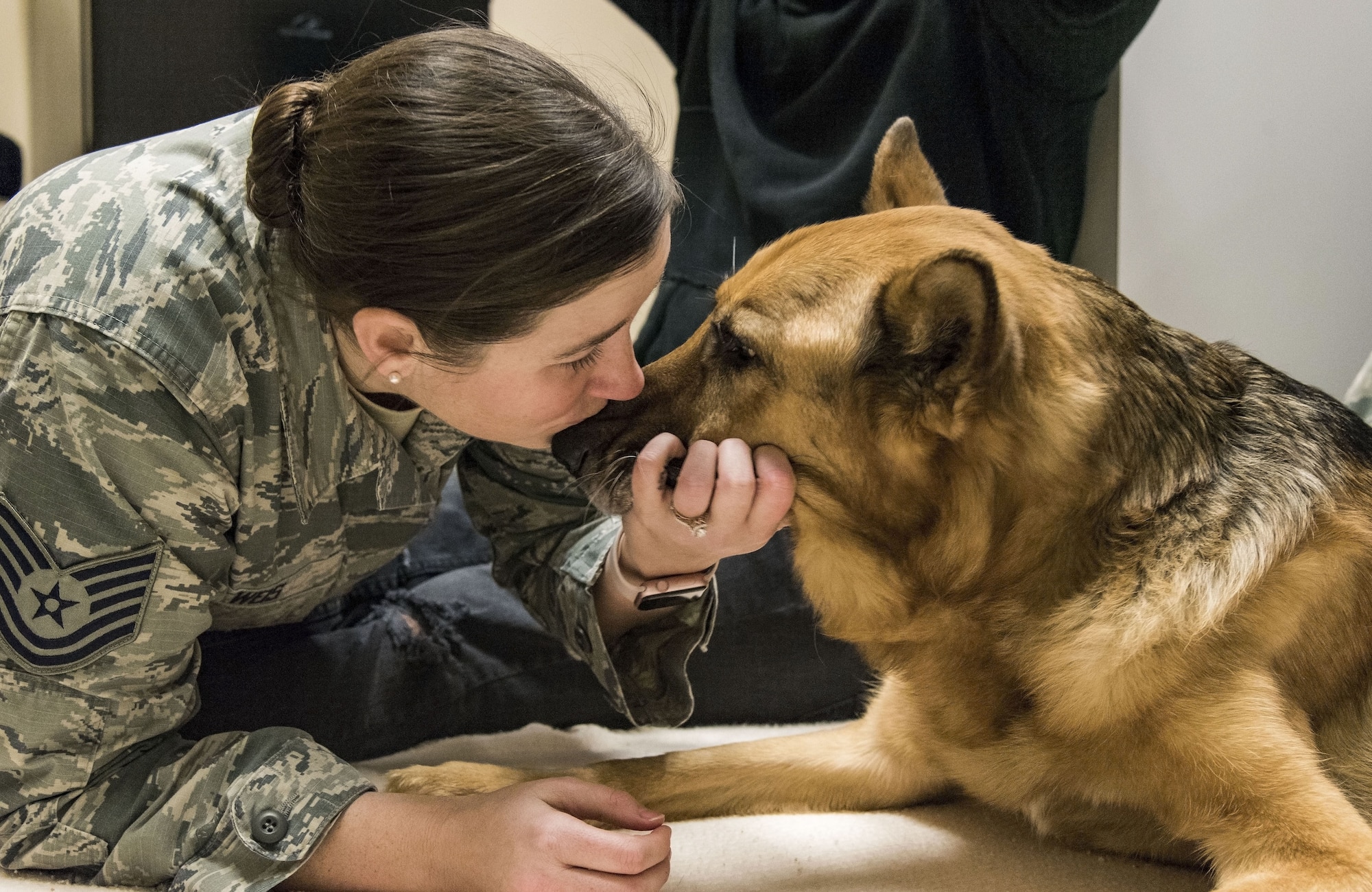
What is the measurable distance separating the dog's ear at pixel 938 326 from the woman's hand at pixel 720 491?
20 centimetres

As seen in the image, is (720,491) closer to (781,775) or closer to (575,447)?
(575,447)

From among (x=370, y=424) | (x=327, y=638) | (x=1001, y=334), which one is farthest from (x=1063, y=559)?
(x=327, y=638)

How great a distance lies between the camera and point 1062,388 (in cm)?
126

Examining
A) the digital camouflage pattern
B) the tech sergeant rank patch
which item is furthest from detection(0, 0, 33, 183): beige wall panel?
the digital camouflage pattern

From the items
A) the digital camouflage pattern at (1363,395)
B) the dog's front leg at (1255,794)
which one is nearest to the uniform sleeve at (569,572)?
the dog's front leg at (1255,794)

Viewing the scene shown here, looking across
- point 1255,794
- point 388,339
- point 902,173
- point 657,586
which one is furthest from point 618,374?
point 1255,794

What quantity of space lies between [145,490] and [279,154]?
0.44m

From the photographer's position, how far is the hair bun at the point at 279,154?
1276 mm

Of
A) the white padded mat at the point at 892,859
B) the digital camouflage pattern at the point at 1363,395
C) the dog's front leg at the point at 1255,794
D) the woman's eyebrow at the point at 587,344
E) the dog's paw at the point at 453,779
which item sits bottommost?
the dog's paw at the point at 453,779

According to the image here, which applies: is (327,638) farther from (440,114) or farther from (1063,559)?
(1063,559)

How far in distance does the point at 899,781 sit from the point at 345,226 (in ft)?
3.74

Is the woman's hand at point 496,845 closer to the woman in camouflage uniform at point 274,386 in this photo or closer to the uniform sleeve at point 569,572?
the woman in camouflage uniform at point 274,386

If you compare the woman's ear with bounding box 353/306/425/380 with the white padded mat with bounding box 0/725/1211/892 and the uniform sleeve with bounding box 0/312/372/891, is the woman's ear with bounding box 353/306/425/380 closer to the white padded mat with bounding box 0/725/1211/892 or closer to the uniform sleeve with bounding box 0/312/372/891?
the uniform sleeve with bounding box 0/312/372/891

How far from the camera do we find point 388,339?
4.38 feet
